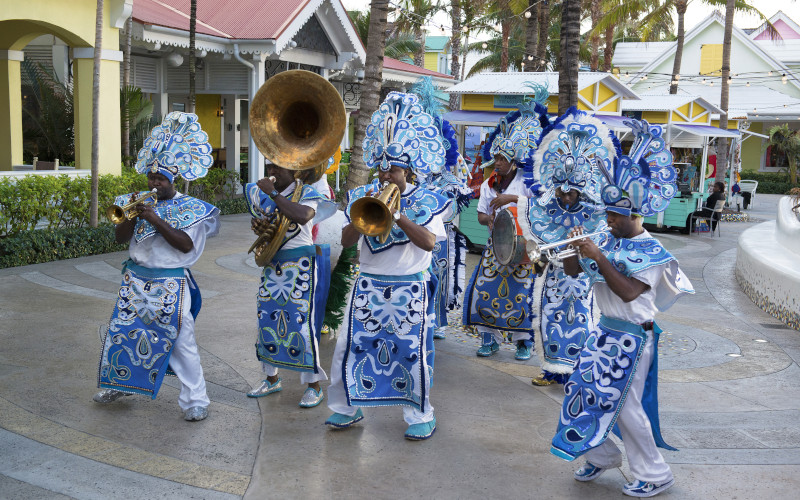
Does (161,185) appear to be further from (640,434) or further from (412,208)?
(640,434)

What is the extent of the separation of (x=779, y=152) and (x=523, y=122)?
3338cm

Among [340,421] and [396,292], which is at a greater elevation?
[396,292]

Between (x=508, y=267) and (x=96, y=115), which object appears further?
(x=96, y=115)

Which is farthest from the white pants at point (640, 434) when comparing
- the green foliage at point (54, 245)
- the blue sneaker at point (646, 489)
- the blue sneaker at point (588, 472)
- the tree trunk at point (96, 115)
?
the tree trunk at point (96, 115)

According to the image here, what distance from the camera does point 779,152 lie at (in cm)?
3600

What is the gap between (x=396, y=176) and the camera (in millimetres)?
4910

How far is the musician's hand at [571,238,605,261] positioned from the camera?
13.4 ft

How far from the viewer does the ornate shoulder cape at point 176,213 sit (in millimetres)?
5164

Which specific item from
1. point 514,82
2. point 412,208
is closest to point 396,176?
point 412,208

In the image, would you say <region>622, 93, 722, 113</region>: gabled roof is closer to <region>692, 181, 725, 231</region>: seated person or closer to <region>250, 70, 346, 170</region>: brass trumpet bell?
<region>692, 181, 725, 231</region>: seated person

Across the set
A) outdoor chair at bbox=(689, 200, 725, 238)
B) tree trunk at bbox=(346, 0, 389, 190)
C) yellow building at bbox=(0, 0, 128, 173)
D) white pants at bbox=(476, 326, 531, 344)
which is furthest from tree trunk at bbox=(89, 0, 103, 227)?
outdoor chair at bbox=(689, 200, 725, 238)

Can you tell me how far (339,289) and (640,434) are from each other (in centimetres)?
311

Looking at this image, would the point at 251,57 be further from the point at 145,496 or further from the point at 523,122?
the point at 145,496

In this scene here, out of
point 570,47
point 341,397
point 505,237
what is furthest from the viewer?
point 570,47
